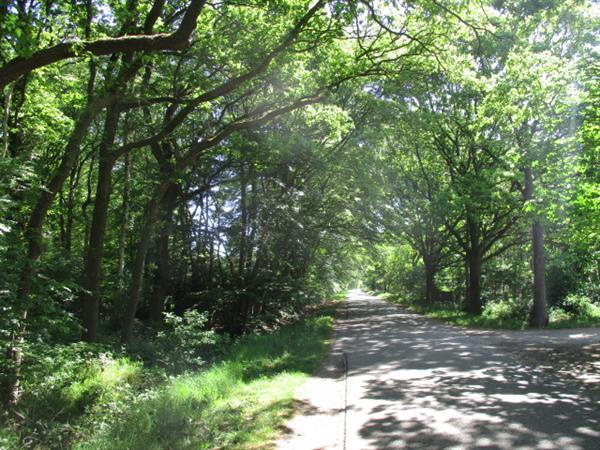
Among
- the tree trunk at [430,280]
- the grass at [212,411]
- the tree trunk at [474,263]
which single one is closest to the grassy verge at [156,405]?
the grass at [212,411]

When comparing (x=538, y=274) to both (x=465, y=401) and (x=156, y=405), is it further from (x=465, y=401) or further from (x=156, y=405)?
(x=156, y=405)

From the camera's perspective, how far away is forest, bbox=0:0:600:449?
7449 millimetres

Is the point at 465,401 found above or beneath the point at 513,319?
beneath

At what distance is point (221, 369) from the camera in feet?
31.4

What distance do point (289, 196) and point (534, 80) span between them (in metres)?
9.71

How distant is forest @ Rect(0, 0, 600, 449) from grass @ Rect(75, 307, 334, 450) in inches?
1.9

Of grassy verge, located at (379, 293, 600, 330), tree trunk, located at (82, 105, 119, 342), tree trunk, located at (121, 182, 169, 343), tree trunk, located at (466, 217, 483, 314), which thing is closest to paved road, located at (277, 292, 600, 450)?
grassy verge, located at (379, 293, 600, 330)

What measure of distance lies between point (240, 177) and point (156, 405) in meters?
13.1

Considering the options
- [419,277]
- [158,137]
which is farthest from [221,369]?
[419,277]

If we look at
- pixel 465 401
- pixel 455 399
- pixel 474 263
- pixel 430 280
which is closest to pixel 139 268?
pixel 455 399

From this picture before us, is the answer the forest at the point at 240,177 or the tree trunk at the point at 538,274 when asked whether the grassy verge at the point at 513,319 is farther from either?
the tree trunk at the point at 538,274

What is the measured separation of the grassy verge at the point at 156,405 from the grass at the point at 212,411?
0.04ft

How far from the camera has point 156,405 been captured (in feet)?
21.8

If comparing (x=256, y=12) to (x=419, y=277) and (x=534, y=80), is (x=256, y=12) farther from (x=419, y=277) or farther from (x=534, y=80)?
(x=419, y=277)
